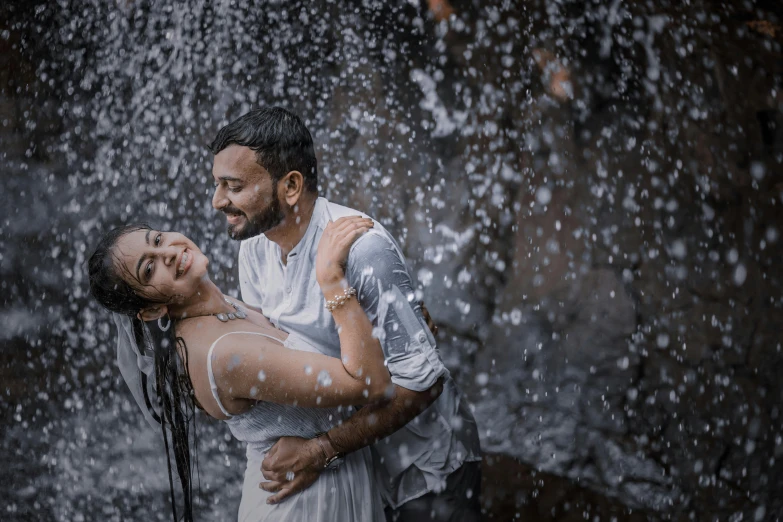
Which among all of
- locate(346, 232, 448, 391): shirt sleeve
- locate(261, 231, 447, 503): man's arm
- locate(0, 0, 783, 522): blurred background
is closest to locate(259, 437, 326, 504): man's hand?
locate(261, 231, 447, 503): man's arm

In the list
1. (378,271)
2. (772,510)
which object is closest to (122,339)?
(378,271)

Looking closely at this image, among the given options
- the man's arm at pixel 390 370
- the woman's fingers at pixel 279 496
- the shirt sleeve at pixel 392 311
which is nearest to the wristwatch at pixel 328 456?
the man's arm at pixel 390 370

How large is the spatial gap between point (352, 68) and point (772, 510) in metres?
3.74

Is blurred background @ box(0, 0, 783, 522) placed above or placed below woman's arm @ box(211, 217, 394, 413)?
below

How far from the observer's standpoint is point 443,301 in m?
4.46

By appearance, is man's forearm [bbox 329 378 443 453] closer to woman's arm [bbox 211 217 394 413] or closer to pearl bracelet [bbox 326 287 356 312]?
woman's arm [bbox 211 217 394 413]

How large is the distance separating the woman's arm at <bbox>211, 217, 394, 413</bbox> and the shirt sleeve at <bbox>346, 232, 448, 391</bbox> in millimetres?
62

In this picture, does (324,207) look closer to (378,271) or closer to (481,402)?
(378,271)

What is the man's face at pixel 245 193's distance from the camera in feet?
6.23

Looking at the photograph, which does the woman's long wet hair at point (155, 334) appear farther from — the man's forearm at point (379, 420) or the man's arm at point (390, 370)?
the man's forearm at point (379, 420)

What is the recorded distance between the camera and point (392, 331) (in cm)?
179

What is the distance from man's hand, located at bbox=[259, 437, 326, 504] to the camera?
1814 mm

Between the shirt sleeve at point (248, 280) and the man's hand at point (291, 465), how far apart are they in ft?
1.91

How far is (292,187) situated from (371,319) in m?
0.47
